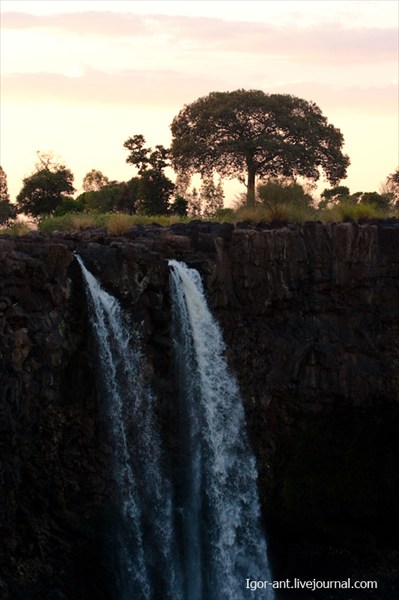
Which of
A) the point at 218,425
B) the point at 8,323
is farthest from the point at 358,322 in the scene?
the point at 8,323

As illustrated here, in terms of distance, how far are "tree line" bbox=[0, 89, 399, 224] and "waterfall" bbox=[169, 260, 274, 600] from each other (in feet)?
59.4

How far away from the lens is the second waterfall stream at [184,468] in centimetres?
1998

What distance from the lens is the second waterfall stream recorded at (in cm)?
1998

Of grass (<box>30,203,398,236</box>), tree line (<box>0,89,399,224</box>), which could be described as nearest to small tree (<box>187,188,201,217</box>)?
tree line (<box>0,89,399,224</box>)

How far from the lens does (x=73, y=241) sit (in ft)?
71.0

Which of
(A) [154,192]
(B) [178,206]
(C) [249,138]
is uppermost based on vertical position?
A: (C) [249,138]

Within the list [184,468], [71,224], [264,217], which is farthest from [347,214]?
[184,468]

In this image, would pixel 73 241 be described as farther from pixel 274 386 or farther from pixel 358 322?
pixel 358 322

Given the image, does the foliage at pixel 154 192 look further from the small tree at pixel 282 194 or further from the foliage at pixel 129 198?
the small tree at pixel 282 194

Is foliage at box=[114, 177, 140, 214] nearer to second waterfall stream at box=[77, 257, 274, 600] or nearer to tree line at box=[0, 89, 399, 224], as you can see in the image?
tree line at box=[0, 89, 399, 224]

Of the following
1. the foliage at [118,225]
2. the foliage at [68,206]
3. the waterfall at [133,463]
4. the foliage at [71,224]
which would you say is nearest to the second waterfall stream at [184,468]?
the waterfall at [133,463]

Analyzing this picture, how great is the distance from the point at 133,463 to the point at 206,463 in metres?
2.09

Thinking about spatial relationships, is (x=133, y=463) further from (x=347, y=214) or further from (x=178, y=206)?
(x=178, y=206)

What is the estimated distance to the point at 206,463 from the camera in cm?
2169
